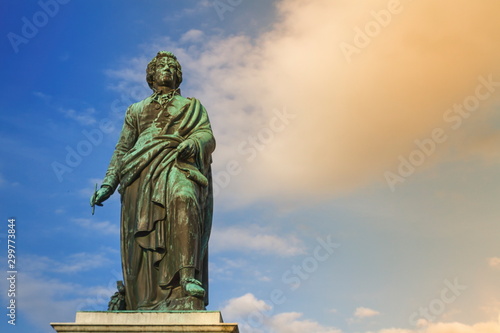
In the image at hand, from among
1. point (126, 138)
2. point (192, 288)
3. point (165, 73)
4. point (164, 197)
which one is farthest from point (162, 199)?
point (165, 73)

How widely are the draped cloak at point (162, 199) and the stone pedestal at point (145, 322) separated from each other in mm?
636

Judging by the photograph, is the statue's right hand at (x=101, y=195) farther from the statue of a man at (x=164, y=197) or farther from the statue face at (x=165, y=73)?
the statue face at (x=165, y=73)

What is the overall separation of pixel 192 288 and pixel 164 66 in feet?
13.7

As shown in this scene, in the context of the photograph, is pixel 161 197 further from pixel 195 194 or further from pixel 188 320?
pixel 188 320

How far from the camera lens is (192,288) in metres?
10.3

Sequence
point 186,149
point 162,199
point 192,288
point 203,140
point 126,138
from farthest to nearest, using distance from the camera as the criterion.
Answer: point 126,138, point 203,140, point 186,149, point 162,199, point 192,288

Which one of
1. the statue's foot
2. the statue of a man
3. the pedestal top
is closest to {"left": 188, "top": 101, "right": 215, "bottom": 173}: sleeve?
the statue of a man

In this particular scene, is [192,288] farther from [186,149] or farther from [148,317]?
[186,149]

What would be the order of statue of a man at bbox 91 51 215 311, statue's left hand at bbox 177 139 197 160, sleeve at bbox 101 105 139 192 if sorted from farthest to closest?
1. sleeve at bbox 101 105 139 192
2. statue's left hand at bbox 177 139 197 160
3. statue of a man at bbox 91 51 215 311

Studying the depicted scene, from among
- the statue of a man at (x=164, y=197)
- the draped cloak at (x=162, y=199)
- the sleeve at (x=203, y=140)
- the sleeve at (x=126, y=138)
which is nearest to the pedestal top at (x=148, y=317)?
the statue of a man at (x=164, y=197)

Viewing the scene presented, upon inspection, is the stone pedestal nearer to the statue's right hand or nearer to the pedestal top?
the pedestal top

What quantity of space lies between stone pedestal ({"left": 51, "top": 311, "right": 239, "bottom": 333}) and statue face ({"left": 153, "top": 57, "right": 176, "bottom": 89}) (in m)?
4.29

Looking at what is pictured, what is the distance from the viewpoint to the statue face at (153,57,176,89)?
12352 millimetres

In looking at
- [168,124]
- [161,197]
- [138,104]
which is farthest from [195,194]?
[138,104]
